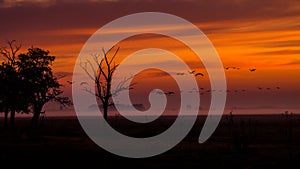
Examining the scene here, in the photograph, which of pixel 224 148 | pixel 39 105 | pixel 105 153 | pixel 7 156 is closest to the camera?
pixel 7 156

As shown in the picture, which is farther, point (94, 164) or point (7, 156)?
point (7, 156)

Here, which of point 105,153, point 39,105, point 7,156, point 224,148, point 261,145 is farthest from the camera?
point 39,105

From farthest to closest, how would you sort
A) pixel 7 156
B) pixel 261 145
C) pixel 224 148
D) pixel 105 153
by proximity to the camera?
1. pixel 261 145
2. pixel 224 148
3. pixel 105 153
4. pixel 7 156

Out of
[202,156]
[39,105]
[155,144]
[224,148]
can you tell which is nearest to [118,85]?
[39,105]

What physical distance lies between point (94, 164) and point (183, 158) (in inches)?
237

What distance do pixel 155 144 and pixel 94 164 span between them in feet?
49.4

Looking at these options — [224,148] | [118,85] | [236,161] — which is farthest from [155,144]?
[118,85]

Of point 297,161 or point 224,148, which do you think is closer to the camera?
point 297,161

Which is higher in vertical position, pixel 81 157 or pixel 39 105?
pixel 39 105

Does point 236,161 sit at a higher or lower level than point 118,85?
lower

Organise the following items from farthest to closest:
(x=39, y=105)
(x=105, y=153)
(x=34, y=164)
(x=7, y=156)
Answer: (x=39, y=105) < (x=105, y=153) < (x=7, y=156) < (x=34, y=164)

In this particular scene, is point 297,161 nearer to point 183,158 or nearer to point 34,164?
point 183,158

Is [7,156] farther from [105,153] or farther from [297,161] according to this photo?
[297,161]

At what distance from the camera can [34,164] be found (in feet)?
109
